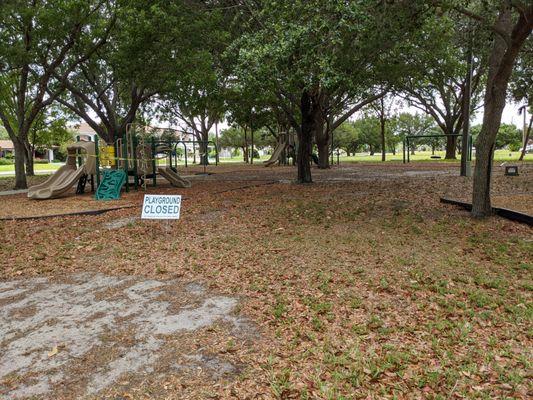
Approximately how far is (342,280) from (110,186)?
8725mm

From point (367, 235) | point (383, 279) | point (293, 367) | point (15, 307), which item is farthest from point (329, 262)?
point (15, 307)

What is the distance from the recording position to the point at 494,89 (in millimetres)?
7156

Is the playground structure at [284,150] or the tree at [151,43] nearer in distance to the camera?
the tree at [151,43]

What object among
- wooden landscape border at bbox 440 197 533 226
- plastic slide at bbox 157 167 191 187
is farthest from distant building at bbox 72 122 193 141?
wooden landscape border at bbox 440 197 533 226

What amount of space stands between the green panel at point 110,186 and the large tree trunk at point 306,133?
5704 millimetres

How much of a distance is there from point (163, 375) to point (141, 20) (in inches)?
420

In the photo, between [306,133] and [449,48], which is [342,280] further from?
[449,48]

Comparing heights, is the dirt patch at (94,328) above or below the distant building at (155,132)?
below

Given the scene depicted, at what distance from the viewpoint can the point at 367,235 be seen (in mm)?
6672

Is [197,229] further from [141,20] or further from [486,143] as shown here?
[141,20]

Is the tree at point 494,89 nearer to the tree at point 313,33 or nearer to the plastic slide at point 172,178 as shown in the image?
the tree at point 313,33

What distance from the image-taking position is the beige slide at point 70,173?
1196 cm

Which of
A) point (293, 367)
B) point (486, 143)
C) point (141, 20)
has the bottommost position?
point (293, 367)

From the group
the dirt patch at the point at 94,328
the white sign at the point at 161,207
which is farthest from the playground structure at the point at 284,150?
the dirt patch at the point at 94,328
